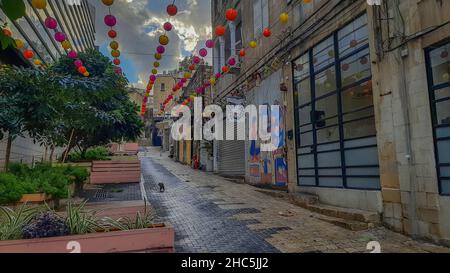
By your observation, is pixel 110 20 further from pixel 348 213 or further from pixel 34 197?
pixel 348 213

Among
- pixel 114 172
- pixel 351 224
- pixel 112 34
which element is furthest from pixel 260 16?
pixel 351 224

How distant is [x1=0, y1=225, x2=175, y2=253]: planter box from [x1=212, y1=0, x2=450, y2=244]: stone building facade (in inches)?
201

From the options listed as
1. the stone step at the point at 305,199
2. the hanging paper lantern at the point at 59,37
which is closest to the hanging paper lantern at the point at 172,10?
the hanging paper lantern at the point at 59,37

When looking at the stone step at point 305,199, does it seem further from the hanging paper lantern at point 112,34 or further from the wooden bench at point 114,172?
the wooden bench at point 114,172

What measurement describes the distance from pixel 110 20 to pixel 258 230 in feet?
21.0

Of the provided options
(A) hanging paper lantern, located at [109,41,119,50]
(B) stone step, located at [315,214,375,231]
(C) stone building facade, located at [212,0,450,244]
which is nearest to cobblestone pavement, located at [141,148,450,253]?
(B) stone step, located at [315,214,375,231]

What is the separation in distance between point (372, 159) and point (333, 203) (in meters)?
1.87

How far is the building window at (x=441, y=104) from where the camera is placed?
5.73 m

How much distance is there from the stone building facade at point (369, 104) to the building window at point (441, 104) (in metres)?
0.02

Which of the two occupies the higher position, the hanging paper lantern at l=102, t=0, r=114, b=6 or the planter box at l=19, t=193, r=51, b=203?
the hanging paper lantern at l=102, t=0, r=114, b=6

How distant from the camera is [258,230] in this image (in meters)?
6.86

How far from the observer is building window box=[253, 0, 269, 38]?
13.9 metres

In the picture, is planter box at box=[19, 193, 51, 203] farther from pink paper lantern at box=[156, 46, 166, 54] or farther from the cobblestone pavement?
pink paper lantern at box=[156, 46, 166, 54]
